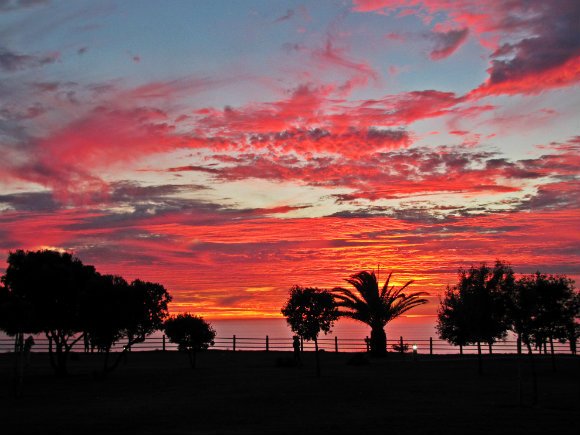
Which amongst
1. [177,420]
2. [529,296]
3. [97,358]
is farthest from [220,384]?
[97,358]

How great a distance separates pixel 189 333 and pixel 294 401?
21.0 m

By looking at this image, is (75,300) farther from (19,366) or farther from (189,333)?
(19,366)

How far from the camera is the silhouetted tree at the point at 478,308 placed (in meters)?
23.4

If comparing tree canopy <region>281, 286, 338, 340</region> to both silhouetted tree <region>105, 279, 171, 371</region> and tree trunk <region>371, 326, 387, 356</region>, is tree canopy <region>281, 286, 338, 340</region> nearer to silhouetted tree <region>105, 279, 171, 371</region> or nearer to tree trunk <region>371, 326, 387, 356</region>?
silhouetted tree <region>105, 279, 171, 371</region>

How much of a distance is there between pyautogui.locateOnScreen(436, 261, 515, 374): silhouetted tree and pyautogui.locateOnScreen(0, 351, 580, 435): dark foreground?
209cm

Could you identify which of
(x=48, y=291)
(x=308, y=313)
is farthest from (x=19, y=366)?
(x=308, y=313)

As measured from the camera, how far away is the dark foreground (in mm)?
18078

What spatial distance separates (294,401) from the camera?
2402cm

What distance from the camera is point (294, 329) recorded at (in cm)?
3719

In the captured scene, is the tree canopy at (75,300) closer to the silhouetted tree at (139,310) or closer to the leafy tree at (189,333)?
the silhouetted tree at (139,310)

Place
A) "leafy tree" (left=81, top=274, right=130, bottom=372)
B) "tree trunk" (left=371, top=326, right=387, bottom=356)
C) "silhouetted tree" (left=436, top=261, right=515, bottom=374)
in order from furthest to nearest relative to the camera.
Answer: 1. "tree trunk" (left=371, top=326, right=387, bottom=356)
2. "leafy tree" (left=81, top=274, right=130, bottom=372)
3. "silhouetted tree" (left=436, top=261, right=515, bottom=374)

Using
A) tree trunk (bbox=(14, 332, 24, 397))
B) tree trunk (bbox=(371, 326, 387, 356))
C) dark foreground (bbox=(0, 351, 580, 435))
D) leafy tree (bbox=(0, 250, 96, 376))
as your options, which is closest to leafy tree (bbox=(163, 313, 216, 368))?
dark foreground (bbox=(0, 351, 580, 435))

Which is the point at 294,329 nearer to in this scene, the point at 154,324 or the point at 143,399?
the point at 154,324

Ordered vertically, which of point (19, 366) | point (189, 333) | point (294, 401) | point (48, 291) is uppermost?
point (48, 291)
